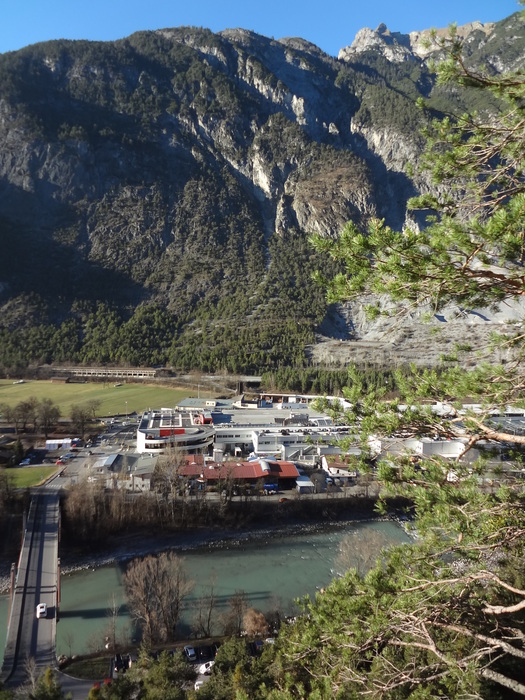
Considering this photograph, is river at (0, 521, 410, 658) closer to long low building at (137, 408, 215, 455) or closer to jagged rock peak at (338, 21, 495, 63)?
long low building at (137, 408, 215, 455)

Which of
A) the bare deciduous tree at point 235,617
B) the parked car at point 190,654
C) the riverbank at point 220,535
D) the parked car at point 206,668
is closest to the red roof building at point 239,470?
the riverbank at point 220,535

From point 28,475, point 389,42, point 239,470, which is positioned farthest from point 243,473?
point 389,42

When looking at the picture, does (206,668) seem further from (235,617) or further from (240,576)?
(240,576)

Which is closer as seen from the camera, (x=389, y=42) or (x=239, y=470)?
(x=239, y=470)

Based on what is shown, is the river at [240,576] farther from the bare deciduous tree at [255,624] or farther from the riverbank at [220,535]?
the bare deciduous tree at [255,624]

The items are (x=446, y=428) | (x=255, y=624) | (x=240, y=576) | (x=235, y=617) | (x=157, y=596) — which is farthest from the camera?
(x=240, y=576)

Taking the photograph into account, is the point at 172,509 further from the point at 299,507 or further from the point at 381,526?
the point at 381,526
